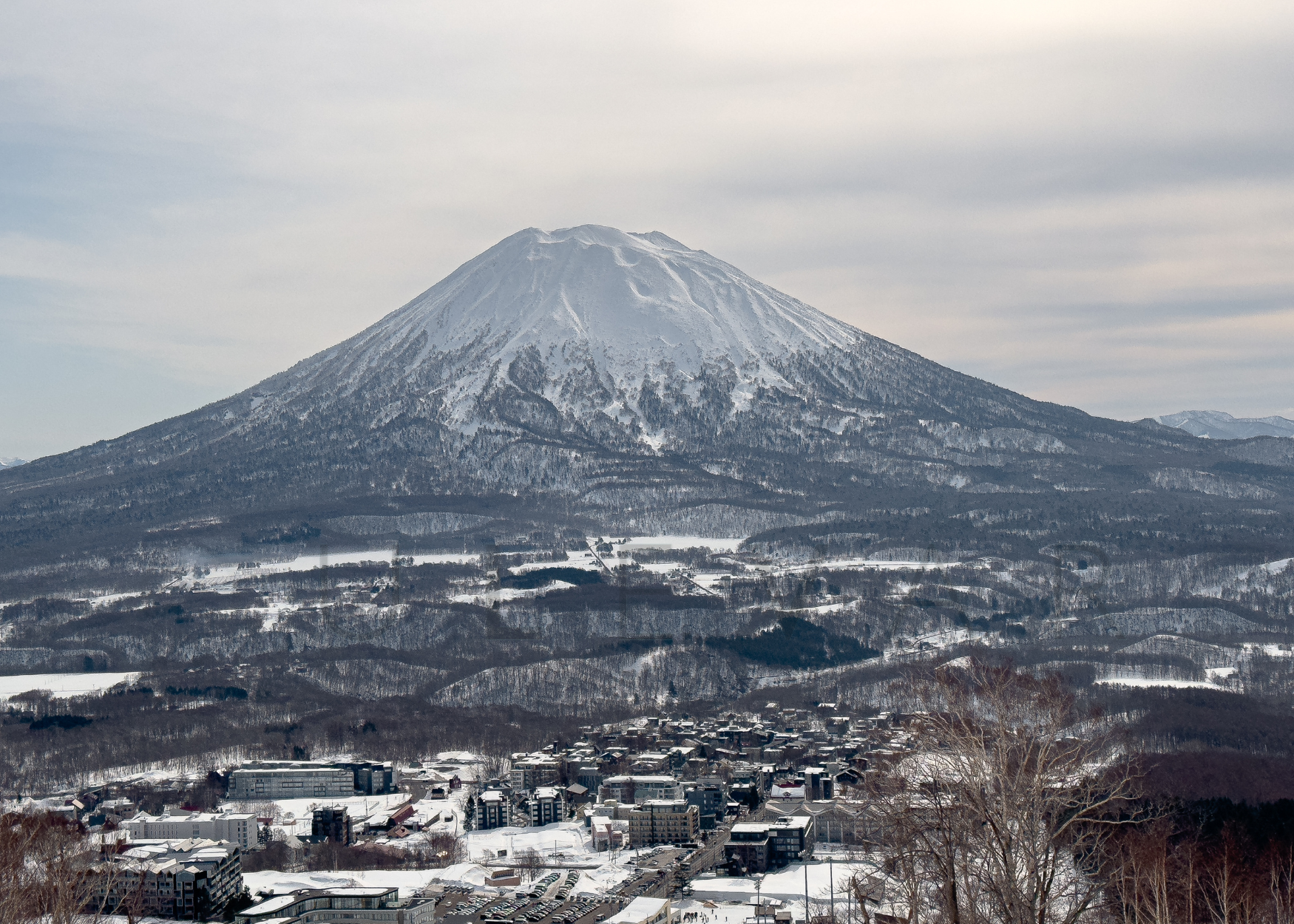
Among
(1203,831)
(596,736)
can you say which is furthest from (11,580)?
(1203,831)

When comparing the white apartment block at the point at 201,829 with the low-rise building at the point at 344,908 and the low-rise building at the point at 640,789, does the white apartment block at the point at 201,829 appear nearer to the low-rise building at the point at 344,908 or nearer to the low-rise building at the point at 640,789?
the low-rise building at the point at 344,908

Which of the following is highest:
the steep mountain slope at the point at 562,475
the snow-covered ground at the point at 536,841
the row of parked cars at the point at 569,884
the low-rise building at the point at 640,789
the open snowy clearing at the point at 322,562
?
the steep mountain slope at the point at 562,475

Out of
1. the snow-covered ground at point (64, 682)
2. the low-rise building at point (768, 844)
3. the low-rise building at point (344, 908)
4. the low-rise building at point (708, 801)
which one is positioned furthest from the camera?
the snow-covered ground at point (64, 682)

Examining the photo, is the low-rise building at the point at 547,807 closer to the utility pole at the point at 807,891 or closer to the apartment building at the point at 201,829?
the apartment building at the point at 201,829

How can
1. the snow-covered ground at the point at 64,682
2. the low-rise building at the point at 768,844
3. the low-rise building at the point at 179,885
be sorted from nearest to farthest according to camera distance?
the low-rise building at the point at 179,885, the low-rise building at the point at 768,844, the snow-covered ground at the point at 64,682

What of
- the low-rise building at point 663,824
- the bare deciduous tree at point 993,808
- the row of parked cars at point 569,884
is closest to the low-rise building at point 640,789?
the low-rise building at point 663,824

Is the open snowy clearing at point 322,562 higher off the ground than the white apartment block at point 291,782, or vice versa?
the open snowy clearing at point 322,562

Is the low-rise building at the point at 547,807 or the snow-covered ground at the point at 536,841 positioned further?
the low-rise building at the point at 547,807
